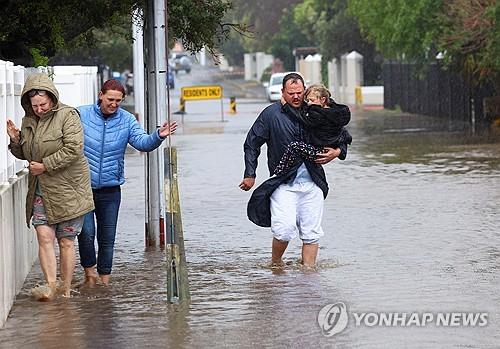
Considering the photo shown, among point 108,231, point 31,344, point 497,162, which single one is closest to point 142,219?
point 108,231

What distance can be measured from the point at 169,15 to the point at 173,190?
413 centimetres

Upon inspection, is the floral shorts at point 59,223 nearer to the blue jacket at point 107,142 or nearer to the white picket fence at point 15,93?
the white picket fence at point 15,93

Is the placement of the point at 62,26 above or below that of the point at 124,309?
above

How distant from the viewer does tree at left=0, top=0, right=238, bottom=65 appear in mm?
13516

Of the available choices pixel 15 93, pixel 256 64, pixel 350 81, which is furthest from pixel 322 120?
pixel 256 64

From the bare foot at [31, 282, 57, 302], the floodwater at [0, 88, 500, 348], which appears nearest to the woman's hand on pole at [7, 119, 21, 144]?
the bare foot at [31, 282, 57, 302]

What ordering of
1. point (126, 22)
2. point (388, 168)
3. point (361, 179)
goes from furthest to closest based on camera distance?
point (388, 168), point (361, 179), point (126, 22)

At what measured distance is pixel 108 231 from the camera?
1093 centimetres

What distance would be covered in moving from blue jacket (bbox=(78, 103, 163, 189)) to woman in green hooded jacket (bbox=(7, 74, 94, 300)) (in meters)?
0.44

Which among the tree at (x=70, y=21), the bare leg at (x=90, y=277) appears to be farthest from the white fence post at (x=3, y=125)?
the tree at (x=70, y=21)

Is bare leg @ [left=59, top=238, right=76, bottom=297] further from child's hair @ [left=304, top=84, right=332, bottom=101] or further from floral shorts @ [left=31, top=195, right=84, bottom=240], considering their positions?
child's hair @ [left=304, top=84, right=332, bottom=101]

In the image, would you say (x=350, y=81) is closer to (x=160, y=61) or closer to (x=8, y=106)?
(x=160, y=61)

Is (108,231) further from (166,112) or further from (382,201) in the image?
(382,201)

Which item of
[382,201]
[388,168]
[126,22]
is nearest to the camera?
[126,22]
